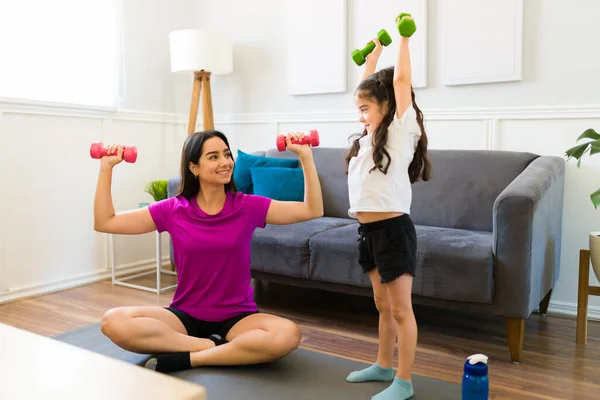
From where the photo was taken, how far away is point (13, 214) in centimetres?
316

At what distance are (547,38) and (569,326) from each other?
144 centimetres

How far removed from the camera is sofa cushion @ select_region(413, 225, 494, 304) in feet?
7.52

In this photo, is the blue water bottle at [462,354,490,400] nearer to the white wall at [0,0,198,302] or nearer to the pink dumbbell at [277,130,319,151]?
the pink dumbbell at [277,130,319,151]

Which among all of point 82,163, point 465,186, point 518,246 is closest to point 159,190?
point 82,163

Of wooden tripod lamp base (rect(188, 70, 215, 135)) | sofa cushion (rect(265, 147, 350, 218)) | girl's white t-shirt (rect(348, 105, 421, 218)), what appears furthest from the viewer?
wooden tripod lamp base (rect(188, 70, 215, 135))

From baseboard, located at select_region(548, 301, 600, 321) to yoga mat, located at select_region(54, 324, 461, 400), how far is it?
4.17ft

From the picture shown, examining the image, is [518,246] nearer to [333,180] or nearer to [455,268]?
[455,268]

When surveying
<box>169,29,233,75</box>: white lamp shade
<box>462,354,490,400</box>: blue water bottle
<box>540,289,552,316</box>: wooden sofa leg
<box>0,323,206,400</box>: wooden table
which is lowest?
<box>540,289,552,316</box>: wooden sofa leg

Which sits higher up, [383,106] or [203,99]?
[203,99]

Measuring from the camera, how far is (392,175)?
1831mm

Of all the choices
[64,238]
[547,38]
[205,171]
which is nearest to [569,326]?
[547,38]

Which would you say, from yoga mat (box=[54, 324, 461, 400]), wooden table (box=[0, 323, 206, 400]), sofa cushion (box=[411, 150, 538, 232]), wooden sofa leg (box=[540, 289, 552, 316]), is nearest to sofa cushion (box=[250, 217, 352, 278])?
sofa cushion (box=[411, 150, 538, 232])

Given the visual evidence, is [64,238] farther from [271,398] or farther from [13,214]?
[271,398]

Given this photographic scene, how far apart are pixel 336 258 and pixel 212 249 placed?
79 centimetres
